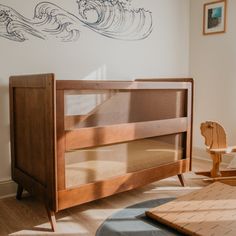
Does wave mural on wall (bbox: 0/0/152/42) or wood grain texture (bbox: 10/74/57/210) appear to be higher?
wave mural on wall (bbox: 0/0/152/42)

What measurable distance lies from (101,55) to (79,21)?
37 centimetres

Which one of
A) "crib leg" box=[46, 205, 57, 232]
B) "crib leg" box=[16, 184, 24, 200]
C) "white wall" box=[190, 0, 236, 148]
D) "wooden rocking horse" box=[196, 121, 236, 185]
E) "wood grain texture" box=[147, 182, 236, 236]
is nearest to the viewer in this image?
"wood grain texture" box=[147, 182, 236, 236]

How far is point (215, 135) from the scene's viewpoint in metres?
2.62

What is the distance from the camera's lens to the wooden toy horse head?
2.59 meters

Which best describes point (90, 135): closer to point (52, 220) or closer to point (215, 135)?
point (52, 220)

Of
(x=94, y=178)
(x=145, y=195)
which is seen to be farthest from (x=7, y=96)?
(x=145, y=195)

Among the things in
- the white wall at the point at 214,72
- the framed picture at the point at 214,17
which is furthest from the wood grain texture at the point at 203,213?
the framed picture at the point at 214,17

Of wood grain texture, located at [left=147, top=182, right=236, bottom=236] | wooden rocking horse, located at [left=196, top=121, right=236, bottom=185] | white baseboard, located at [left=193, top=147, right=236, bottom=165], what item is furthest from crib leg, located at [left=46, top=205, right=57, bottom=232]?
white baseboard, located at [left=193, top=147, right=236, bottom=165]

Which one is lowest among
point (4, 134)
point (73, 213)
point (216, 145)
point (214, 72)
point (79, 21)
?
point (73, 213)

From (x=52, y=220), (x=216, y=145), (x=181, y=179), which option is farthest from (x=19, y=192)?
(x=216, y=145)

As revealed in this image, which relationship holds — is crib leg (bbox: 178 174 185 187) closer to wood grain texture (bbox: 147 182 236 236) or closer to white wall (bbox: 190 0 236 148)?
wood grain texture (bbox: 147 182 236 236)

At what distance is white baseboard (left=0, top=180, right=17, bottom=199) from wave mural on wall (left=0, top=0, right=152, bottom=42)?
3.63ft

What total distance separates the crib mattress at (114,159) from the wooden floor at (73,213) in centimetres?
25

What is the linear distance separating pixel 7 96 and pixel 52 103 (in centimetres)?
77
